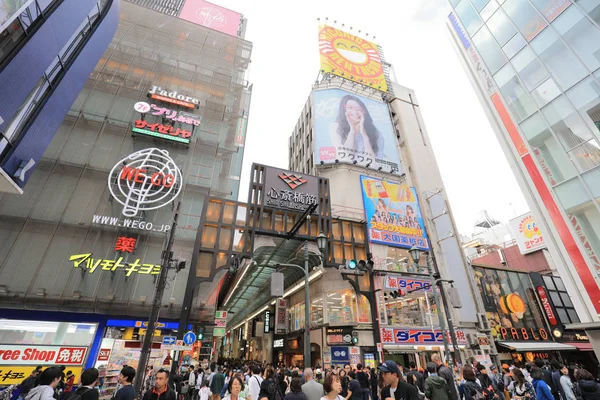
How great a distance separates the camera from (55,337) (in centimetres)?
1616

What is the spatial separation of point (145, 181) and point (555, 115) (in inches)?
1050

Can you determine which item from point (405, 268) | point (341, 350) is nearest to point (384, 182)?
point (405, 268)

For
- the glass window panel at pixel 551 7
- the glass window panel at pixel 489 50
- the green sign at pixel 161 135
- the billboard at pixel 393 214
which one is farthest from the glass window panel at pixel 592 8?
the green sign at pixel 161 135

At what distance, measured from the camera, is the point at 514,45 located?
62.2 feet

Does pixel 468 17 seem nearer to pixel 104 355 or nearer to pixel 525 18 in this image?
pixel 525 18

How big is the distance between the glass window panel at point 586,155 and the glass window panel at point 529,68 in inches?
201

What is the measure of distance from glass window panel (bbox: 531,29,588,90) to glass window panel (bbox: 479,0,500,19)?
5161mm

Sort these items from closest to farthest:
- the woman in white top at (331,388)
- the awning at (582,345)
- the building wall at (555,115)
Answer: the woman in white top at (331,388), the building wall at (555,115), the awning at (582,345)

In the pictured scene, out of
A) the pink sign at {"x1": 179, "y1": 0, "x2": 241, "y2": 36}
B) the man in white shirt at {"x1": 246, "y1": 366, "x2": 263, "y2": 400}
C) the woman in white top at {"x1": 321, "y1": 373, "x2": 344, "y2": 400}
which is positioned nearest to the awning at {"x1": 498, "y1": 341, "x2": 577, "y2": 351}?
the man in white shirt at {"x1": 246, "y1": 366, "x2": 263, "y2": 400}

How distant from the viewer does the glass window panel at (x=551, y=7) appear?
1642 centimetres

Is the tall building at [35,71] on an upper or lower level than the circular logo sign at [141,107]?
lower

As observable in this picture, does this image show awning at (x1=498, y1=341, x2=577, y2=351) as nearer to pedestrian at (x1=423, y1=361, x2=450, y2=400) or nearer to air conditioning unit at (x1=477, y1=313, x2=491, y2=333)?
air conditioning unit at (x1=477, y1=313, x2=491, y2=333)

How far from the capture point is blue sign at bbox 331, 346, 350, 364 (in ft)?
70.6

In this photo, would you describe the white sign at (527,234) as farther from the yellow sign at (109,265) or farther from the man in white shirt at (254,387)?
the yellow sign at (109,265)
